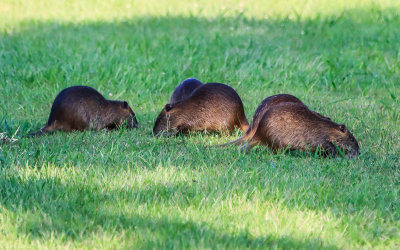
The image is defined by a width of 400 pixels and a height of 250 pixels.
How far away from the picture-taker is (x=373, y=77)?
7582mm

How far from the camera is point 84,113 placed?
18.6 ft

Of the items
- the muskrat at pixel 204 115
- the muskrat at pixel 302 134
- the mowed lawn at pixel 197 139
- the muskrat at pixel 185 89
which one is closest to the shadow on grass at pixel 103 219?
the mowed lawn at pixel 197 139

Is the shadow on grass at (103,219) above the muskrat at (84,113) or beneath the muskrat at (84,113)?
above

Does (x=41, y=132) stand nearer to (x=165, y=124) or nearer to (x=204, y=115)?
(x=165, y=124)

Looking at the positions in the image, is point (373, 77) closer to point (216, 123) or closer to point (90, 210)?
point (216, 123)

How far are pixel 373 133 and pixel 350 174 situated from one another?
4.51ft

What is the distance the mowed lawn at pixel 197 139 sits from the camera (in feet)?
10.3

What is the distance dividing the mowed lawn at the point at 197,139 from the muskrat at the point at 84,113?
18 cm

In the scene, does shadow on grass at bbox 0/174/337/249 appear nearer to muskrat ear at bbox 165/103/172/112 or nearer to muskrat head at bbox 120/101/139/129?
muskrat ear at bbox 165/103/172/112

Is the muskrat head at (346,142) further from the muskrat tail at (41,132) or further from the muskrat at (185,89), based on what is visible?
the muskrat tail at (41,132)

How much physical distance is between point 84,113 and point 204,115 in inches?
42.8

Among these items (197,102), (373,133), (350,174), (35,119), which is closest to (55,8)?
(35,119)

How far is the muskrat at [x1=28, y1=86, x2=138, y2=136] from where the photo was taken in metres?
5.56

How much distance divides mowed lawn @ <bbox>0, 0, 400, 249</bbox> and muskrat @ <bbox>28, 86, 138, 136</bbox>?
181 mm
